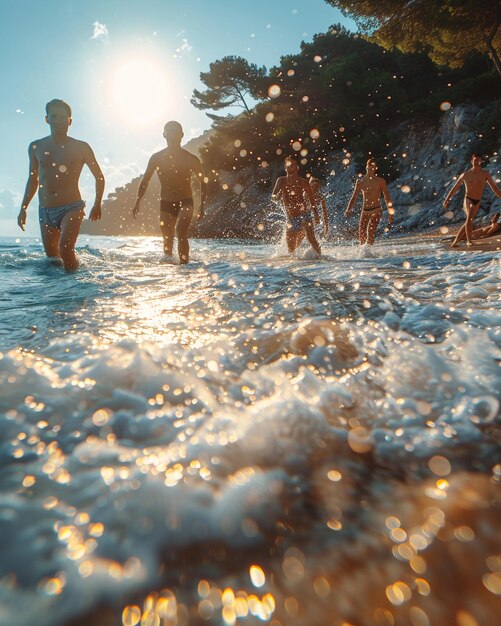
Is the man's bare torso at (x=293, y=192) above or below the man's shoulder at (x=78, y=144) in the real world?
below

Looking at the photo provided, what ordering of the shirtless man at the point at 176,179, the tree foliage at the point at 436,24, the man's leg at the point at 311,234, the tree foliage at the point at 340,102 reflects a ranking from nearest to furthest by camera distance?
the shirtless man at the point at 176,179 → the man's leg at the point at 311,234 → the tree foliage at the point at 436,24 → the tree foliage at the point at 340,102

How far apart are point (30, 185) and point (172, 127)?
7.67 ft

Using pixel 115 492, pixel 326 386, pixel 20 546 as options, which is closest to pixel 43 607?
pixel 20 546

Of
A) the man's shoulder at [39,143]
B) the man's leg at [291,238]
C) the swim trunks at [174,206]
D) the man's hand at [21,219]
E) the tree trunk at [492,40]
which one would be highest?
the tree trunk at [492,40]

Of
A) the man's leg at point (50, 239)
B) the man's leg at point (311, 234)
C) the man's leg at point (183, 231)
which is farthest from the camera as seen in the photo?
the man's leg at point (311, 234)

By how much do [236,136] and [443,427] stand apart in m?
33.2

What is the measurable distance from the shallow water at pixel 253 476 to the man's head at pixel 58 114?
3962 millimetres

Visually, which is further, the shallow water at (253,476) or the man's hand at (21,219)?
the man's hand at (21,219)

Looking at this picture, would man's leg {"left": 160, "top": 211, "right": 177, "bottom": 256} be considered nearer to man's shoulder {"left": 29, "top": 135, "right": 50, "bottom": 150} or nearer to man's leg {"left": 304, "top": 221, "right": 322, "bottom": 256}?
man's shoulder {"left": 29, "top": 135, "right": 50, "bottom": 150}

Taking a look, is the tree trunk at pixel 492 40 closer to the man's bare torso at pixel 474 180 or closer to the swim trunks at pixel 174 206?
the man's bare torso at pixel 474 180

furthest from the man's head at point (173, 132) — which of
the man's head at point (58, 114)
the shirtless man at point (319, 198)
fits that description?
the shirtless man at point (319, 198)

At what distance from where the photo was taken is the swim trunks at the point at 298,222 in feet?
24.5

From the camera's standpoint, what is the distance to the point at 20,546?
761 mm

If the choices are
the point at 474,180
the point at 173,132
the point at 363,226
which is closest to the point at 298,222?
the point at 363,226
